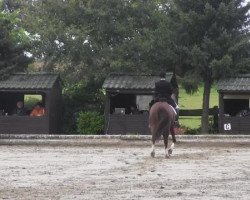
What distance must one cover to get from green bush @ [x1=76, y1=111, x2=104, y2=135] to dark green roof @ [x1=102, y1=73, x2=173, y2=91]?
1780mm

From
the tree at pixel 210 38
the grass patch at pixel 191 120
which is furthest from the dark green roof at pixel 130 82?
the grass patch at pixel 191 120

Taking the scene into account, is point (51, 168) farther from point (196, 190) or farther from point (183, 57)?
point (183, 57)

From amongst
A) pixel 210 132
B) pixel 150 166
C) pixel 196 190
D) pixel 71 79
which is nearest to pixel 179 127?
pixel 210 132

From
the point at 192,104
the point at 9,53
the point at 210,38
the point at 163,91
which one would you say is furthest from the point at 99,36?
the point at 163,91

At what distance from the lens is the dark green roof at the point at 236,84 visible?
2897 cm

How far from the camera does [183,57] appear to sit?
30812 mm

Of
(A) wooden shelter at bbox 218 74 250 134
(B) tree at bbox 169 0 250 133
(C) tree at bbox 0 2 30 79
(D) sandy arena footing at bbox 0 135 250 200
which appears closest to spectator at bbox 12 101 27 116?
(C) tree at bbox 0 2 30 79

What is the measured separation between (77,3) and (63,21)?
3.77 feet

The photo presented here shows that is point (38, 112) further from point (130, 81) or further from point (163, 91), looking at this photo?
point (163, 91)

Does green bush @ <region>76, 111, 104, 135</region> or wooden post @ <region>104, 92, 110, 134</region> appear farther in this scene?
green bush @ <region>76, 111, 104, 135</region>

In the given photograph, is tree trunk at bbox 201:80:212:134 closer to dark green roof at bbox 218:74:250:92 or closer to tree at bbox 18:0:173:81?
dark green roof at bbox 218:74:250:92

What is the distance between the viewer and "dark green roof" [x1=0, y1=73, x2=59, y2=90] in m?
29.6

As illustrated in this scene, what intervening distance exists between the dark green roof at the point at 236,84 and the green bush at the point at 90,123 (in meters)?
5.78

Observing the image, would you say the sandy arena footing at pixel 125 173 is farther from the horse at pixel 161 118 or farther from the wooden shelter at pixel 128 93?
the wooden shelter at pixel 128 93
